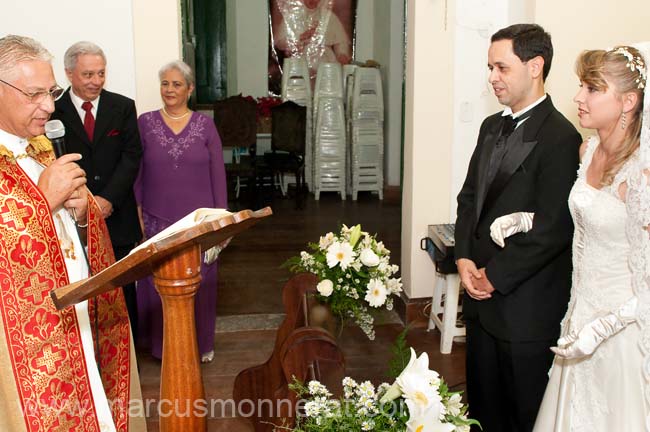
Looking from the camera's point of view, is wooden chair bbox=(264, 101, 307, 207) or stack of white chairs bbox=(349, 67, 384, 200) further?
stack of white chairs bbox=(349, 67, 384, 200)

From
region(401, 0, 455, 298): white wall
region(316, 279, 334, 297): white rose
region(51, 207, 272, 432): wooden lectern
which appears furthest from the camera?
region(401, 0, 455, 298): white wall

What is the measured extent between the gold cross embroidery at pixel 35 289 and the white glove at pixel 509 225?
5.49 ft

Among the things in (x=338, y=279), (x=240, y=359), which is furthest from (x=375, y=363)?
(x=338, y=279)

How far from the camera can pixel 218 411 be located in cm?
392

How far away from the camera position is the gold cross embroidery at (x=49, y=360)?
2.13m

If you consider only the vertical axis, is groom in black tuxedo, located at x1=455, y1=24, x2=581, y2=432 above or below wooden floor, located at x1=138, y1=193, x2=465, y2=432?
above

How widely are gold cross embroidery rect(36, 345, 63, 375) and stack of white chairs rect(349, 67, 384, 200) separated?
789 cm

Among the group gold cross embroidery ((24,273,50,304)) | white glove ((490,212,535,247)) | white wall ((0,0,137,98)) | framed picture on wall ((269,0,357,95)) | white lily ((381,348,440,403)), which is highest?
framed picture on wall ((269,0,357,95))

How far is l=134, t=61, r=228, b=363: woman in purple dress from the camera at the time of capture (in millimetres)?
4234

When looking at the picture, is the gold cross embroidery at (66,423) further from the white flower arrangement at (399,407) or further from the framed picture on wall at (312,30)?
the framed picture on wall at (312,30)

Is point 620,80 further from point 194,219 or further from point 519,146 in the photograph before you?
point 194,219

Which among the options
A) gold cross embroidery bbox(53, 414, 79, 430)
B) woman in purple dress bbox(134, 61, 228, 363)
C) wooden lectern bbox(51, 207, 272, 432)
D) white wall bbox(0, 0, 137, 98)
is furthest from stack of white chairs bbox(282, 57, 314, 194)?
wooden lectern bbox(51, 207, 272, 432)

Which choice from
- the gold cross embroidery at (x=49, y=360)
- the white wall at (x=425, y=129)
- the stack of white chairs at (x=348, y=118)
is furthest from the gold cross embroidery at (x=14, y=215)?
the stack of white chairs at (x=348, y=118)

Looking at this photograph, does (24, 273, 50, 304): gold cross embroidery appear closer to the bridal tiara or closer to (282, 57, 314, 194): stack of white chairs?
the bridal tiara
